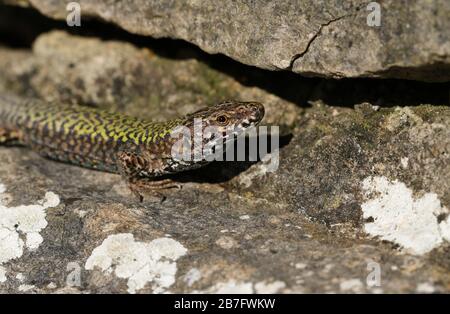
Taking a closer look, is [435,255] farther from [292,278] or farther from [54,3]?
[54,3]

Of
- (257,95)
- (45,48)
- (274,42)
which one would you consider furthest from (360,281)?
(45,48)

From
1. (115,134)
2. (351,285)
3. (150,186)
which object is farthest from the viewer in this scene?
(115,134)

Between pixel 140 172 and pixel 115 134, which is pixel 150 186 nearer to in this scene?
pixel 140 172

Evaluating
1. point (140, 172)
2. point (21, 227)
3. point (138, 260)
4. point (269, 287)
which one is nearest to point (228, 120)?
point (140, 172)

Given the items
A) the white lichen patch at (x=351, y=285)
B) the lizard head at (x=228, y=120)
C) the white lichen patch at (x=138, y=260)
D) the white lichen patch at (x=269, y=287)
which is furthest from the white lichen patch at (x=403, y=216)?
the white lichen patch at (x=138, y=260)

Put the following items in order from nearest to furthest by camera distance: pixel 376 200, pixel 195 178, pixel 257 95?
pixel 376 200 → pixel 195 178 → pixel 257 95
